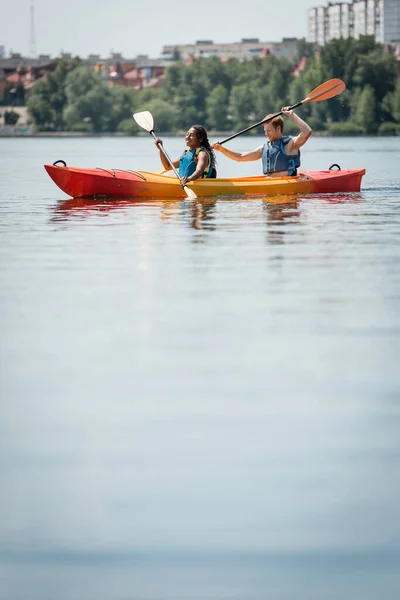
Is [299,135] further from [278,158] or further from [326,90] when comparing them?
[326,90]

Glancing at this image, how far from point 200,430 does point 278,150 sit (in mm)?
12860

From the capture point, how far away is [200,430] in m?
5.24

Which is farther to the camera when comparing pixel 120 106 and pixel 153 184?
pixel 120 106

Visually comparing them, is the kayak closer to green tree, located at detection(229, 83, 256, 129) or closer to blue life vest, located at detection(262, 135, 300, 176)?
blue life vest, located at detection(262, 135, 300, 176)

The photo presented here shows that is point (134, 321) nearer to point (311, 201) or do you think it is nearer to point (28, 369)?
point (28, 369)

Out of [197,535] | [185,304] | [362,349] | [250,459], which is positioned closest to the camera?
[197,535]

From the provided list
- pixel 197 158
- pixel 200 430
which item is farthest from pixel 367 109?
pixel 200 430

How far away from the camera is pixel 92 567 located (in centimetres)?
383

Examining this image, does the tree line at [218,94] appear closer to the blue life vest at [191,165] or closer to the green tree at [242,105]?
the green tree at [242,105]

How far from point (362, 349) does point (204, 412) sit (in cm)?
159

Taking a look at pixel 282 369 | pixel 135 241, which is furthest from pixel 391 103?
pixel 282 369

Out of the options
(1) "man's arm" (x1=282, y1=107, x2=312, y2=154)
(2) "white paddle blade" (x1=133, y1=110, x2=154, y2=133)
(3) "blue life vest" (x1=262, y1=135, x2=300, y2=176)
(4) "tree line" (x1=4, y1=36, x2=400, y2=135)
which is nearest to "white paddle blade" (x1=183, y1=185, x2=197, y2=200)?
(3) "blue life vest" (x1=262, y1=135, x2=300, y2=176)

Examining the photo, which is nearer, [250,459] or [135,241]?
[250,459]

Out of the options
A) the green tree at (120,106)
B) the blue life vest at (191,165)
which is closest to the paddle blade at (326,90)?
the blue life vest at (191,165)
